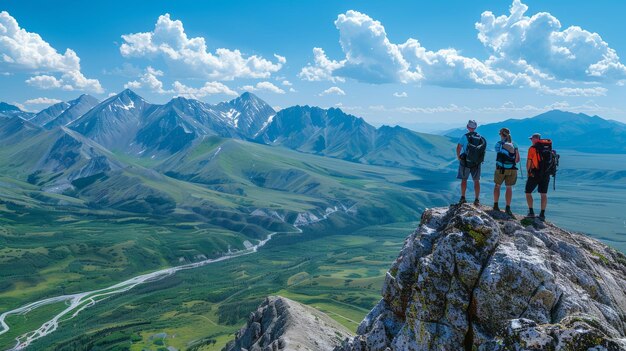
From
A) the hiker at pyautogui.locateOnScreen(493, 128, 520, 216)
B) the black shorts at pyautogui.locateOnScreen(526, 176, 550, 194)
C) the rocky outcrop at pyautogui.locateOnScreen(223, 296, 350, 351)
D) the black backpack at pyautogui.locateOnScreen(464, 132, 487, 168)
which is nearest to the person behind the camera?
the hiker at pyautogui.locateOnScreen(493, 128, 520, 216)

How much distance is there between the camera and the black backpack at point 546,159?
35.3 metres

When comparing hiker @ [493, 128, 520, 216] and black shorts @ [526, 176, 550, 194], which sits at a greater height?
hiker @ [493, 128, 520, 216]

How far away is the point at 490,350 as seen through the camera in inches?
936

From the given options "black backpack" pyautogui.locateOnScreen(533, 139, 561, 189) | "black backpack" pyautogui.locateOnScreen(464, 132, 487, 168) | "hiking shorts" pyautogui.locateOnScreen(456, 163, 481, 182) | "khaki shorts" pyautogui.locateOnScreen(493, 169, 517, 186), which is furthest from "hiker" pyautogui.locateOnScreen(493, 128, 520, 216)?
"black backpack" pyautogui.locateOnScreen(533, 139, 561, 189)

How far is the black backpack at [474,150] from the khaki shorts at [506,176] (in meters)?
1.76

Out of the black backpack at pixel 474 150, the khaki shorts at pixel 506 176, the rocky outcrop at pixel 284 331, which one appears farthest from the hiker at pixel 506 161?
the rocky outcrop at pixel 284 331

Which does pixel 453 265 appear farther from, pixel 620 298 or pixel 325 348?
pixel 325 348

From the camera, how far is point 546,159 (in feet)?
116

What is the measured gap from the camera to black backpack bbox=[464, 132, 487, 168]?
119 feet

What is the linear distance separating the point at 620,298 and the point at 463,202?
12151 millimetres

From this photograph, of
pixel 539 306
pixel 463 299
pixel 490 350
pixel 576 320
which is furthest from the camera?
pixel 463 299

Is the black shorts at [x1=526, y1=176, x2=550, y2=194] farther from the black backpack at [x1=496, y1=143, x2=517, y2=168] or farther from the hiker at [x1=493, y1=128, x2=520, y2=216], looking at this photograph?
the black backpack at [x1=496, y1=143, x2=517, y2=168]

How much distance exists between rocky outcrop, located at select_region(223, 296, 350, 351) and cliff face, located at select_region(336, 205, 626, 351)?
49813mm

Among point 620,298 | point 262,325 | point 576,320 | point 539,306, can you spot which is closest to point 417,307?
point 539,306
